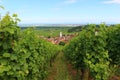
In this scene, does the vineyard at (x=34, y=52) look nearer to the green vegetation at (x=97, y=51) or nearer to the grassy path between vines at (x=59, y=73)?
the green vegetation at (x=97, y=51)

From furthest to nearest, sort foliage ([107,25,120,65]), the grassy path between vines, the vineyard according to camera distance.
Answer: the grassy path between vines, foliage ([107,25,120,65]), the vineyard

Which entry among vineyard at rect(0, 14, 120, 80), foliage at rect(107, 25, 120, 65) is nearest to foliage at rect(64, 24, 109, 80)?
vineyard at rect(0, 14, 120, 80)

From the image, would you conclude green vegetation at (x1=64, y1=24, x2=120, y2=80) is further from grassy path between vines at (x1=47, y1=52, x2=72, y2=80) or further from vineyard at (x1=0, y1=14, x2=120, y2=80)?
grassy path between vines at (x1=47, y1=52, x2=72, y2=80)

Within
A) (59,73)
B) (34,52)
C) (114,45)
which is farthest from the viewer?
(59,73)

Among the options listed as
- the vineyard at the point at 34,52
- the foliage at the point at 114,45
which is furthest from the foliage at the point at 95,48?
the foliage at the point at 114,45

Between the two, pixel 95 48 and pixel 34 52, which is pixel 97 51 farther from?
pixel 34 52

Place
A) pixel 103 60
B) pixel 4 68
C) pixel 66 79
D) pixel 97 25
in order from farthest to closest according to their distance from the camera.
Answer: pixel 66 79 < pixel 97 25 < pixel 103 60 < pixel 4 68

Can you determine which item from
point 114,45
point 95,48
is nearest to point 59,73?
point 114,45

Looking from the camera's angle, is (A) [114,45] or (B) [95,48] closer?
(B) [95,48]

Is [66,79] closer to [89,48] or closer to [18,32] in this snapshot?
[89,48]

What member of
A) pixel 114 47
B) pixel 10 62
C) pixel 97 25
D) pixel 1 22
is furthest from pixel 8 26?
pixel 114 47

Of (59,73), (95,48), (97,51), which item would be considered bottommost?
(59,73)
